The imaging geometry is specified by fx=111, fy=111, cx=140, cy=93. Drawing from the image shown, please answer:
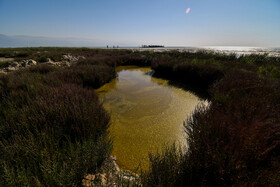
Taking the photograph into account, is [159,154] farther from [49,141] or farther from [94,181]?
[49,141]

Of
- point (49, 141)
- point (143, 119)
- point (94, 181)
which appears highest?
point (49, 141)

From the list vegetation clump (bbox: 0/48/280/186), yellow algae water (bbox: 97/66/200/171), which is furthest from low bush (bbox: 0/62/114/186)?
yellow algae water (bbox: 97/66/200/171)

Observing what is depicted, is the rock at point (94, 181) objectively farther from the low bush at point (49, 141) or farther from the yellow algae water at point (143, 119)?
the yellow algae water at point (143, 119)

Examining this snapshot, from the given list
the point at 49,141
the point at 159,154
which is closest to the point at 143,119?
the point at 159,154

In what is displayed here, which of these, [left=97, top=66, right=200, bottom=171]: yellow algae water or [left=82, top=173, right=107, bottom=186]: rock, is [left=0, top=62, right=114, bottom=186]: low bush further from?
[left=97, top=66, right=200, bottom=171]: yellow algae water

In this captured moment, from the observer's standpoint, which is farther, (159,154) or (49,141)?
(49,141)

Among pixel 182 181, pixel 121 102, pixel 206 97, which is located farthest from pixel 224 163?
pixel 206 97

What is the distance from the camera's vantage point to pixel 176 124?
2.76 m

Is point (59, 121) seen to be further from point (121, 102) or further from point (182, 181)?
point (121, 102)

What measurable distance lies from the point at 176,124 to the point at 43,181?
250 cm

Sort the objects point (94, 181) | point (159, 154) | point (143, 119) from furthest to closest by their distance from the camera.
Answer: point (143, 119)
point (159, 154)
point (94, 181)

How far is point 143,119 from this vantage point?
2945 millimetres

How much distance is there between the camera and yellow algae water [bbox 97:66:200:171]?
80.3 inches

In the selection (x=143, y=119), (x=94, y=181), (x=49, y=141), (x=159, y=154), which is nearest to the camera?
(x=94, y=181)
